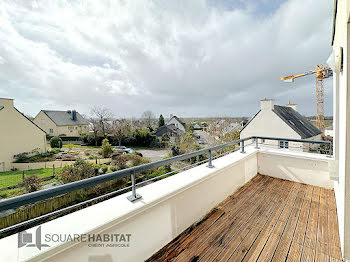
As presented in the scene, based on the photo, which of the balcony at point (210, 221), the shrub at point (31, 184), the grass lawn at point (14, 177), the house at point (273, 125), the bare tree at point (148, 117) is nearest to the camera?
the balcony at point (210, 221)

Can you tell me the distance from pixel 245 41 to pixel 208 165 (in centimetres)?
685

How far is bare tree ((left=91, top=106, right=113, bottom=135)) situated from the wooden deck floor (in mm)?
23535

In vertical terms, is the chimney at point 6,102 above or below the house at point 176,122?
above

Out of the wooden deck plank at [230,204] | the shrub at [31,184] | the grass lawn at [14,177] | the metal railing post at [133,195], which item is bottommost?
the grass lawn at [14,177]

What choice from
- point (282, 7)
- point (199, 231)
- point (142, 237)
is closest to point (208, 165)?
point (199, 231)

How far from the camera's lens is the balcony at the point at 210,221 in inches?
36.5

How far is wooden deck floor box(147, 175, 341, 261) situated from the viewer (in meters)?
1.34

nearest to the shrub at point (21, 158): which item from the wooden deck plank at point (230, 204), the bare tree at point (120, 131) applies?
the bare tree at point (120, 131)

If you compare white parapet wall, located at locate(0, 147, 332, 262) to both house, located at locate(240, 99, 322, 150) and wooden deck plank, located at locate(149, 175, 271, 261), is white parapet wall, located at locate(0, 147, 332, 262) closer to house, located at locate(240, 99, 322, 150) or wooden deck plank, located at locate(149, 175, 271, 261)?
wooden deck plank, located at locate(149, 175, 271, 261)

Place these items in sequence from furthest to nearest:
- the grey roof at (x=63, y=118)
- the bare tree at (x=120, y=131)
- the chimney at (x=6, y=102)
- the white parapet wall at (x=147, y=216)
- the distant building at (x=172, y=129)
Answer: the distant building at (x=172, y=129)
the grey roof at (x=63, y=118)
the bare tree at (x=120, y=131)
the chimney at (x=6, y=102)
the white parapet wall at (x=147, y=216)

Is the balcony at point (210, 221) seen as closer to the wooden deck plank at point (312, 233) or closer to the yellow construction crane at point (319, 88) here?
the wooden deck plank at point (312, 233)

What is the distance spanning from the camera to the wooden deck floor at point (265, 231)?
1.34 metres

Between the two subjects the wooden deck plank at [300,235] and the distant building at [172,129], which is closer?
the wooden deck plank at [300,235]

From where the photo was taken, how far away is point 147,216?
1213mm
